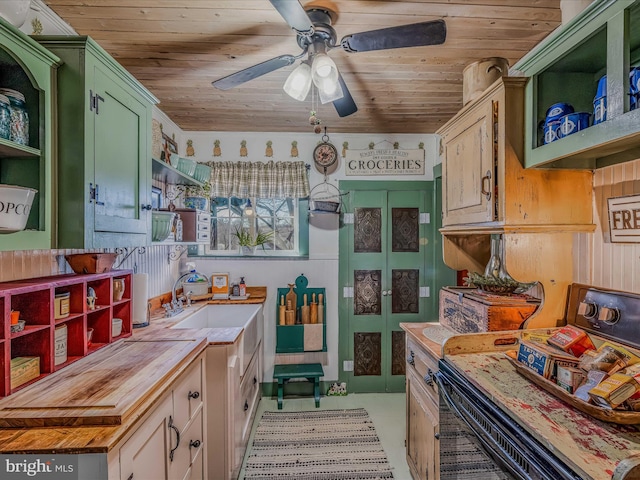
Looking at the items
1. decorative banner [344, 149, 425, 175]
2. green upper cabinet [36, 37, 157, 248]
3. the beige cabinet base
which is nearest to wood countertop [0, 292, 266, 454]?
the beige cabinet base

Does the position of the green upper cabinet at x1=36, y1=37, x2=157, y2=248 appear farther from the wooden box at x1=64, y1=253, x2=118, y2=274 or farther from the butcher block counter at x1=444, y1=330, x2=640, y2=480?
the butcher block counter at x1=444, y1=330, x2=640, y2=480

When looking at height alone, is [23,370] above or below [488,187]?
below

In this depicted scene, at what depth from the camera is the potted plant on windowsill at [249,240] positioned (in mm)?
3344

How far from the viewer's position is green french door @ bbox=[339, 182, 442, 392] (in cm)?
339

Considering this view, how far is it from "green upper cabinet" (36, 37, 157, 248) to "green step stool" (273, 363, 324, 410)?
1.90 meters

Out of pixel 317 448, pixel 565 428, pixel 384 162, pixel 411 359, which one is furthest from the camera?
pixel 384 162

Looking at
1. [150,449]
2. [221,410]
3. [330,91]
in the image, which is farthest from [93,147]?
[221,410]

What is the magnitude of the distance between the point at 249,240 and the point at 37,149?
2.20 meters

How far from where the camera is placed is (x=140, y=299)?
2.11 meters

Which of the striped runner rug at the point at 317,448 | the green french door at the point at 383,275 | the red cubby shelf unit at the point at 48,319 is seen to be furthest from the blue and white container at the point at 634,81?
the green french door at the point at 383,275

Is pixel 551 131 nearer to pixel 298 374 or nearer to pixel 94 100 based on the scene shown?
pixel 94 100

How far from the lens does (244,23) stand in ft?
5.45

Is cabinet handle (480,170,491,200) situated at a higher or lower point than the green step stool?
higher

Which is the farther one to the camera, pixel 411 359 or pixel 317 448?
pixel 317 448
